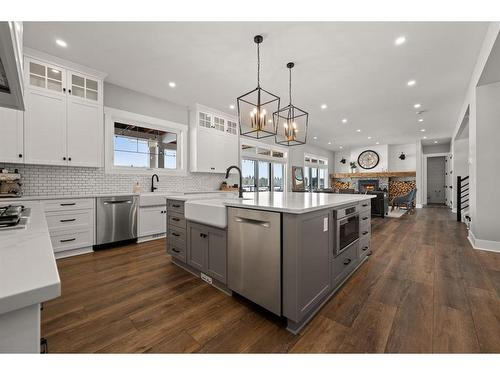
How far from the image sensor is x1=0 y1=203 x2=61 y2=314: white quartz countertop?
44 centimetres

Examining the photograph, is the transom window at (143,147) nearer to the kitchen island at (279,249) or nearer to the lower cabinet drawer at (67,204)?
the lower cabinet drawer at (67,204)

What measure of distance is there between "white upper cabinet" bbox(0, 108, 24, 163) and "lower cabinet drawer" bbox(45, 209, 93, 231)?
832 mm

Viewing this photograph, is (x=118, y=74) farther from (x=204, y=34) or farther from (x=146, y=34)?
(x=204, y=34)

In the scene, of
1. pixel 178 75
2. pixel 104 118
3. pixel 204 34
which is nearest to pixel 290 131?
pixel 204 34

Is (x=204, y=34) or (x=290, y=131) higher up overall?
(x=204, y=34)

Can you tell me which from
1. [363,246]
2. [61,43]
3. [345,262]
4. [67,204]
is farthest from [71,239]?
[363,246]

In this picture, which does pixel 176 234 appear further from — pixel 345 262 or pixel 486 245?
pixel 486 245

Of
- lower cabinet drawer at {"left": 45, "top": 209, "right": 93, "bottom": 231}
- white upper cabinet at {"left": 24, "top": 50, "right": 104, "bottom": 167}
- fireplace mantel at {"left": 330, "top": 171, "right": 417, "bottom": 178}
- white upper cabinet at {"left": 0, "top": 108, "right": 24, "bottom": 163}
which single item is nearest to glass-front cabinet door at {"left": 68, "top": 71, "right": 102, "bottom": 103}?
white upper cabinet at {"left": 24, "top": 50, "right": 104, "bottom": 167}

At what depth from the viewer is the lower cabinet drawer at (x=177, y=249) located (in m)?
2.57

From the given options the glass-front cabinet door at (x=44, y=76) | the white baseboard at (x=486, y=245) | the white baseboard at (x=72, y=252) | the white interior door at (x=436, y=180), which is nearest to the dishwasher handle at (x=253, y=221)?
the white baseboard at (x=72, y=252)

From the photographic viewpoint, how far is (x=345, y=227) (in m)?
2.18

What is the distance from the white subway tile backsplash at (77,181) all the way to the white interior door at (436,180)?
40.5 feet

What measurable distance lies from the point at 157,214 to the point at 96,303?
2.19 m

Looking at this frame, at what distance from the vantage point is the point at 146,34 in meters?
2.63
